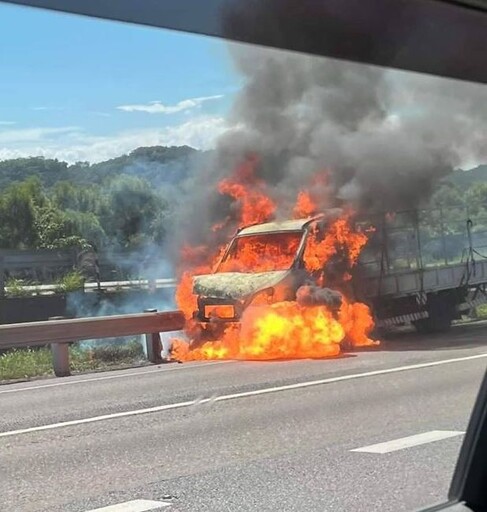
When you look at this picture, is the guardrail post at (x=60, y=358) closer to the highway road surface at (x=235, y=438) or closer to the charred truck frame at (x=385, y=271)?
the highway road surface at (x=235, y=438)

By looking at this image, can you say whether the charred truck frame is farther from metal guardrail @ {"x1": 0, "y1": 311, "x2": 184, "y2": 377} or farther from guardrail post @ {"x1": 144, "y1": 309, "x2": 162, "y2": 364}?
metal guardrail @ {"x1": 0, "y1": 311, "x2": 184, "y2": 377}

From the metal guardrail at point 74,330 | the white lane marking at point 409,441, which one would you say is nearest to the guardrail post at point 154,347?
the metal guardrail at point 74,330

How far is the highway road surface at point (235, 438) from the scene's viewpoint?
9.68ft

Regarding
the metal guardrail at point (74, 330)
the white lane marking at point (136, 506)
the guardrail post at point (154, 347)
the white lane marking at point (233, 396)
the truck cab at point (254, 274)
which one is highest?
the truck cab at point (254, 274)

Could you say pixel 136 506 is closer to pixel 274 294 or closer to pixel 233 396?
pixel 233 396

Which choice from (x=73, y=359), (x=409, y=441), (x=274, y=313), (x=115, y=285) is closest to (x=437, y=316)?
(x=409, y=441)

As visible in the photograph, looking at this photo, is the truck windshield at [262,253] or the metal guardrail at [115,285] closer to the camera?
the metal guardrail at [115,285]

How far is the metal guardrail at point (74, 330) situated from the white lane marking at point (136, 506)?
56cm

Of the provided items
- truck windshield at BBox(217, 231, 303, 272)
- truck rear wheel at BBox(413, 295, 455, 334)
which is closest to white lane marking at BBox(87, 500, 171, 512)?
truck windshield at BBox(217, 231, 303, 272)

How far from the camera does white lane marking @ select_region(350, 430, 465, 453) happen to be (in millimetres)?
3896

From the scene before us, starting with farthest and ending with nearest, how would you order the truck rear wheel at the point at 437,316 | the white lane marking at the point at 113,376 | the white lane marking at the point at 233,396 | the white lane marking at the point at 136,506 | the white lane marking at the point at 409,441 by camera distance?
1. the truck rear wheel at the point at 437,316
2. the white lane marking at the point at 409,441
3. the white lane marking at the point at 233,396
4. the white lane marking at the point at 113,376
5. the white lane marking at the point at 136,506

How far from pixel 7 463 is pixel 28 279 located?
647mm

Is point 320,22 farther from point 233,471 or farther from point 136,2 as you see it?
point 233,471

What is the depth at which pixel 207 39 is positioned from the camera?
9.29 feet
